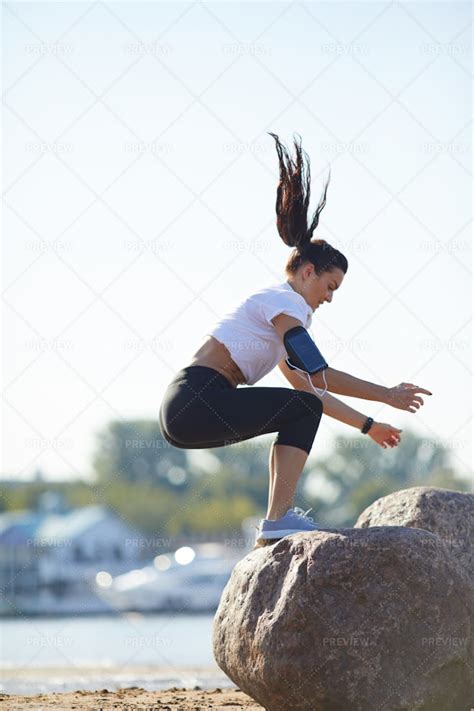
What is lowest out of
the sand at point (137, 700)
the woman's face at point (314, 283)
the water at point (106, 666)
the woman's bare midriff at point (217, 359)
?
the water at point (106, 666)

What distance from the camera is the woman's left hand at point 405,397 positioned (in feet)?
26.8

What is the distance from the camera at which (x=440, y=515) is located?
32.9 feet

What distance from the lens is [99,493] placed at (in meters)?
96.6

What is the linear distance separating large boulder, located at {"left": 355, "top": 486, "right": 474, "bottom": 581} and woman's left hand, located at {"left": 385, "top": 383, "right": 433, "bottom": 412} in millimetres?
2106

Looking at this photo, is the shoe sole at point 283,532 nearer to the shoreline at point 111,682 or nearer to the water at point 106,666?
the shoreline at point 111,682

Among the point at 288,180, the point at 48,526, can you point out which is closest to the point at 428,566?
the point at 288,180

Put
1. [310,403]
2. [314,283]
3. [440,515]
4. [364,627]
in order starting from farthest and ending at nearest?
[440,515], [314,283], [310,403], [364,627]

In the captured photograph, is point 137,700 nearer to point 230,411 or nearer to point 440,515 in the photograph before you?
point 440,515

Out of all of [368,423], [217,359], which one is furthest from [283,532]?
[217,359]

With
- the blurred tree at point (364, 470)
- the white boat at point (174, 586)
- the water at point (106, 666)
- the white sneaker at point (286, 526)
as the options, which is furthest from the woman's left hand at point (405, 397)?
the blurred tree at point (364, 470)

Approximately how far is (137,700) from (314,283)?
3758mm

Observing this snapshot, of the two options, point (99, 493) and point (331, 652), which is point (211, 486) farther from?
point (331, 652)

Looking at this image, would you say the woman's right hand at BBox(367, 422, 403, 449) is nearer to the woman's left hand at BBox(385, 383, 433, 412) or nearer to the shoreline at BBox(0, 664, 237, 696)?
the woman's left hand at BBox(385, 383, 433, 412)

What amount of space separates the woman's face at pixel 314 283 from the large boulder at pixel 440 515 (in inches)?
92.9
